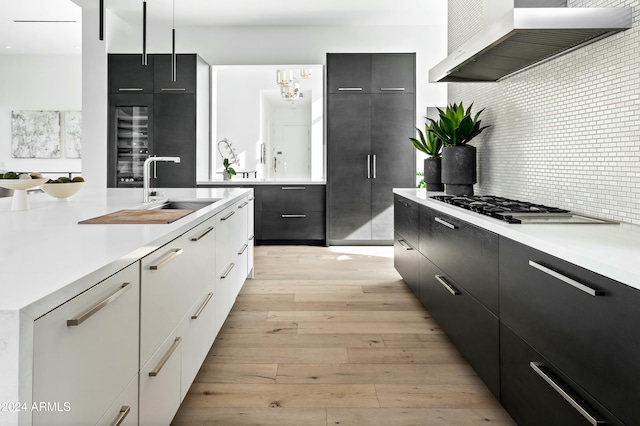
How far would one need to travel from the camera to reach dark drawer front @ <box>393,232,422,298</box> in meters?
3.02

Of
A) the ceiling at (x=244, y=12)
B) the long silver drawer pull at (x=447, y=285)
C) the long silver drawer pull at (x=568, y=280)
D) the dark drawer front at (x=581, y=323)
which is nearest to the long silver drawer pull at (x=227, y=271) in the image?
the long silver drawer pull at (x=447, y=285)

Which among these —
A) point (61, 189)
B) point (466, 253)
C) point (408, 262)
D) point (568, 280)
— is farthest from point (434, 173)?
point (61, 189)

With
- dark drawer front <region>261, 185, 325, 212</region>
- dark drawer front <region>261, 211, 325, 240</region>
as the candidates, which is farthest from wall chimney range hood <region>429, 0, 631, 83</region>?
dark drawer front <region>261, 211, 325, 240</region>

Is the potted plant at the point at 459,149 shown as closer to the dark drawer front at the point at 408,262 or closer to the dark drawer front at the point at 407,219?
the dark drawer front at the point at 407,219

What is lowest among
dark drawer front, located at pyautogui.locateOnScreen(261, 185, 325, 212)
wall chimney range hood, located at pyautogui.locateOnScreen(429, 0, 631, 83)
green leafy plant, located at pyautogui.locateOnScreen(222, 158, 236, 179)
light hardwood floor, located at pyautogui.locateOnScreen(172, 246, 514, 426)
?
light hardwood floor, located at pyautogui.locateOnScreen(172, 246, 514, 426)

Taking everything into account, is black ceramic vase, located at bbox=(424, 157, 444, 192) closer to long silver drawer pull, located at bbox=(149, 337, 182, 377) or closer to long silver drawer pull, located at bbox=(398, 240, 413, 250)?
long silver drawer pull, located at bbox=(398, 240, 413, 250)

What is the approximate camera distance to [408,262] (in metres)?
3.30

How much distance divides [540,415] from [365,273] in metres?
2.75

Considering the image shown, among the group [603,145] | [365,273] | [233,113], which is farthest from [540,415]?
[233,113]

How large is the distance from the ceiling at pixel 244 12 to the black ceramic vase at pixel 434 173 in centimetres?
246

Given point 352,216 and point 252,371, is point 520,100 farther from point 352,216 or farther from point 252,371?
point 352,216

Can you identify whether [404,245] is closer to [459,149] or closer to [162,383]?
[459,149]

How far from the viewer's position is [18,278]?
0.79 meters

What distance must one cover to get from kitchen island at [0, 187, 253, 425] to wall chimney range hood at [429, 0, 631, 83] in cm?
154
